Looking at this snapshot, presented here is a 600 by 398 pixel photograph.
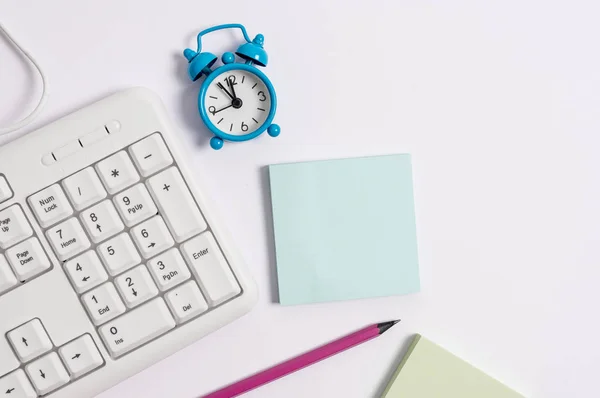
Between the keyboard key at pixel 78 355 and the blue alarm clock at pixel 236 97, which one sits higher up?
the blue alarm clock at pixel 236 97

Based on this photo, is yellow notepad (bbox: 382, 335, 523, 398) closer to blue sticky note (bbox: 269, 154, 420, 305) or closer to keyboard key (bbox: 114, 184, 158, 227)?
blue sticky note (bbox: 269, 154, 420, 305)

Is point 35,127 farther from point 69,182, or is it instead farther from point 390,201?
point 390,201

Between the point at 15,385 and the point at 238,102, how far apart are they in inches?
11.6

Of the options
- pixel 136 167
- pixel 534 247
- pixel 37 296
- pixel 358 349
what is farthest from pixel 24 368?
Result: pixel 534 247

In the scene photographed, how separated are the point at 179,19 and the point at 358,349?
354mm

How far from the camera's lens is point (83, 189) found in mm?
485

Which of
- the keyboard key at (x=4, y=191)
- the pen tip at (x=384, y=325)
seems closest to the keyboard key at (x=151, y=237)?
the keyboard key at (x=4, y=191)

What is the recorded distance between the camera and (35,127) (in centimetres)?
54

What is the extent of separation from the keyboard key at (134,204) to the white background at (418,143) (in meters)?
0.07

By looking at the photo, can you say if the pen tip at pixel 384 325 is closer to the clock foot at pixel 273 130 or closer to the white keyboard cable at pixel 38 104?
the clock foot at pixel 273 130

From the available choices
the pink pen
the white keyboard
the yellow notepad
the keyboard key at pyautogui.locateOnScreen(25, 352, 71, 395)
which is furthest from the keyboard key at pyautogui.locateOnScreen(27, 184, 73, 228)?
the yellow notepad

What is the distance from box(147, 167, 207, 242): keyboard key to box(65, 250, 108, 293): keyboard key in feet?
0.22

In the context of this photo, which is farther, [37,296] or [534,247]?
[534,247]

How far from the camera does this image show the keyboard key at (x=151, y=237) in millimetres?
487
